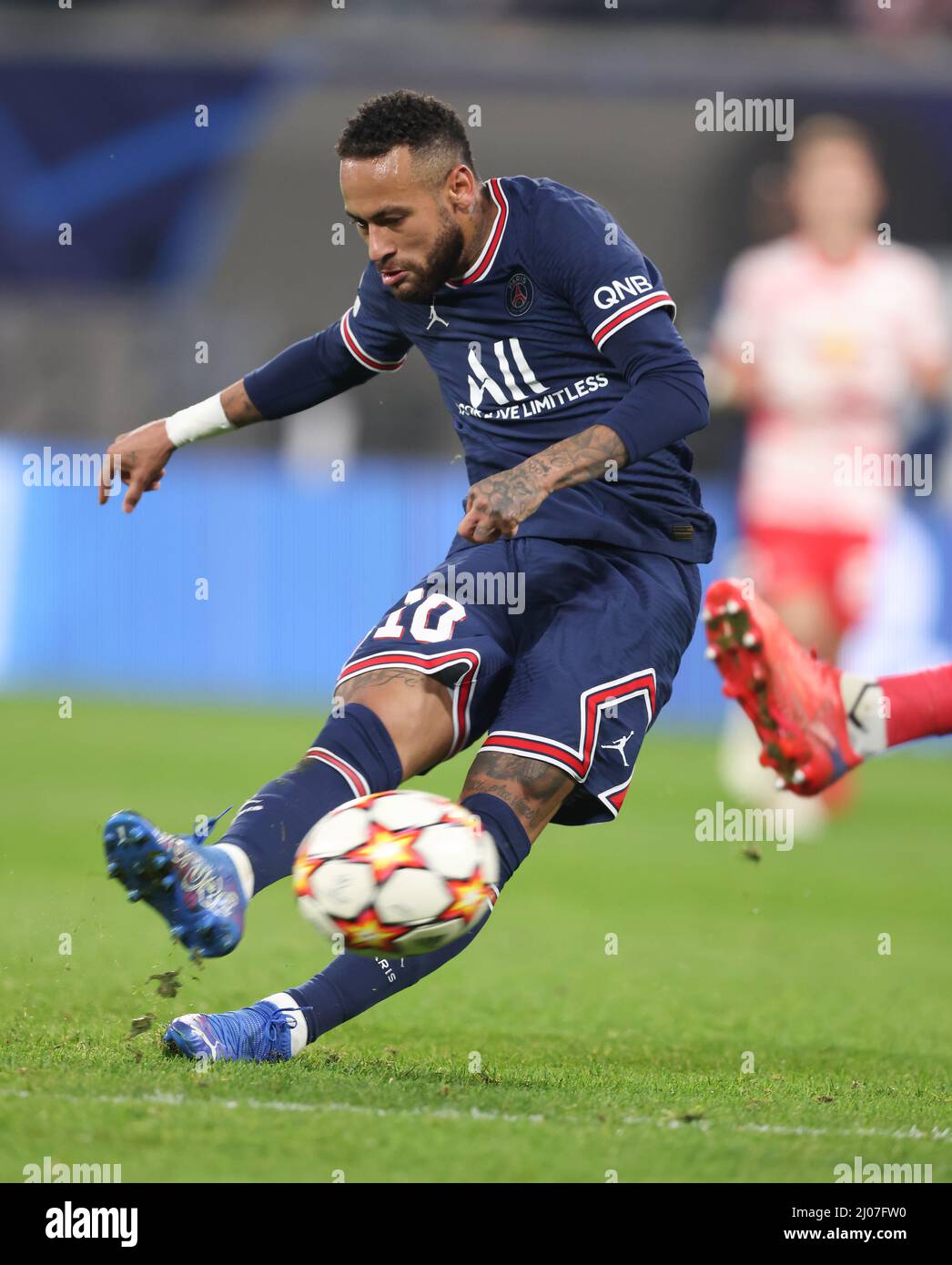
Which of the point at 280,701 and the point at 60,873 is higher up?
the point at 280,701

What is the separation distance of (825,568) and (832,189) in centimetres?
221

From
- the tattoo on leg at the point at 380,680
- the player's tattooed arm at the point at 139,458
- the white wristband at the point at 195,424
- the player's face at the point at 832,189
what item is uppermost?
the player's face at the point at 832,189

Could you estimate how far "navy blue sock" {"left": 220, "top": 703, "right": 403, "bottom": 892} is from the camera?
4.08m

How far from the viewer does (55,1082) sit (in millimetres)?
4004

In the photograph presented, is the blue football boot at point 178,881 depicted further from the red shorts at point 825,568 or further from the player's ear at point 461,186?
the red shorts at point 825,568

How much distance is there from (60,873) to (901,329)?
595 cm

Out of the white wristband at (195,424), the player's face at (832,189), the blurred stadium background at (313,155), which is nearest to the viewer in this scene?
the white wristband at (195,424)

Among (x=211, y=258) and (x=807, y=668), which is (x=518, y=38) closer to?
(x=211, y=258)

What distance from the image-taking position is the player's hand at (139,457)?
519 cm

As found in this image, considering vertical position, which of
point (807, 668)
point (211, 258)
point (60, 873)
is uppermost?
point (211, 258)

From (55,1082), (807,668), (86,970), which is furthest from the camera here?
(86,970)

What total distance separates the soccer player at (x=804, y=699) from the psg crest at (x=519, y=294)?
3.71 ft

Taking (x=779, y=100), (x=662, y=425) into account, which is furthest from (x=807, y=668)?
(x=779, y=100)

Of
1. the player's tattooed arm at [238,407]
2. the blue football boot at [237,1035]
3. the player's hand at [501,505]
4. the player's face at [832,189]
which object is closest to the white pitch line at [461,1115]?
the blue football boot at [237,1035]
